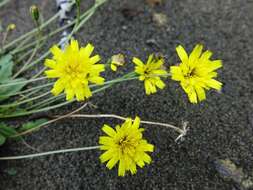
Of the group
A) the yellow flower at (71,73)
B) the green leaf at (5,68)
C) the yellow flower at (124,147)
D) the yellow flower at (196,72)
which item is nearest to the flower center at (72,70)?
the yellow flower at (71,73)

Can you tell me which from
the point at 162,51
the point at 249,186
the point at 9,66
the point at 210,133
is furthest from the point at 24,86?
the point at 249,186

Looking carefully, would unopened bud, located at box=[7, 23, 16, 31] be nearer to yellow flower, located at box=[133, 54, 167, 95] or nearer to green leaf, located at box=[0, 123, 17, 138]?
green leaf, located at box=[0, 123, 17, 138]

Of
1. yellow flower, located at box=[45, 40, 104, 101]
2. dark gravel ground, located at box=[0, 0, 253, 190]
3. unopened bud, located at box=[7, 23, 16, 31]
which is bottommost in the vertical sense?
dark gravel ground, located at box=[0, 0, 253, 190]

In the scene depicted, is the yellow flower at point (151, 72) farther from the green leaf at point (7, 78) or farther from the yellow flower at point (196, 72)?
the green leaf at point (7, 78)

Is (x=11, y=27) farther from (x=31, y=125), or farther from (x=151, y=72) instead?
(x=151, y=72)

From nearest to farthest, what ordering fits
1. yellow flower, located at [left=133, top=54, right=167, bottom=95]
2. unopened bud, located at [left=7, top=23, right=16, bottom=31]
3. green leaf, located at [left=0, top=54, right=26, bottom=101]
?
1. yellow flower, located at [left=133, top=54, right=167, bottom=95]
2. green leaf, located at [left=0, top=54, right=26, bottom=101]
3. unopened bud, located at [left=7, top=23, right=16, bottom=31]

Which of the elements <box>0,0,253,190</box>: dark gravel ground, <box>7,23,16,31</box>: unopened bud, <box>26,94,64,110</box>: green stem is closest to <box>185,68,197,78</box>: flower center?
<box>0,0,253,190</box>: dark gravel ground

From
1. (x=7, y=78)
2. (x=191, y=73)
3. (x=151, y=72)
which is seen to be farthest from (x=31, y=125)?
(x=191, y=73)

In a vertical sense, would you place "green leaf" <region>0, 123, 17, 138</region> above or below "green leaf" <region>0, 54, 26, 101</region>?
below
